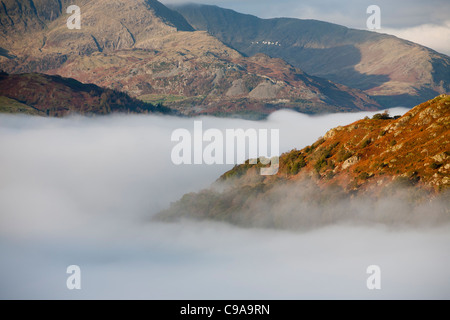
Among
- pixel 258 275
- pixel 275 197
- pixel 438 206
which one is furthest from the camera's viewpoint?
pixel 275 197

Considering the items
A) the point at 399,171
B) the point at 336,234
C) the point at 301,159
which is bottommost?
the point at 336,234

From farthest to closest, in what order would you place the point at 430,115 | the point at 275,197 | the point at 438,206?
the point at 275,197 → the point at 430,115 → the point at 438,206
